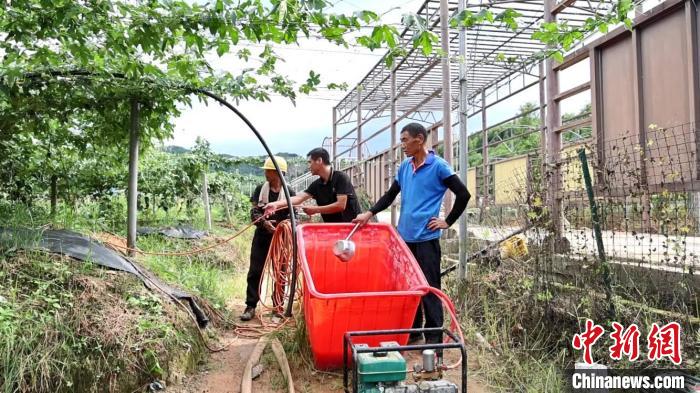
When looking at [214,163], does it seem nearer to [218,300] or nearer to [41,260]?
[218,300]

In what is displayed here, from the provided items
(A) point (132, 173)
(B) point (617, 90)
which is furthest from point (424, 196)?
(A) point (132, 173)

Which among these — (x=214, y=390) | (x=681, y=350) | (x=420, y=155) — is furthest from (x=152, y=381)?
(x=681, y=350)

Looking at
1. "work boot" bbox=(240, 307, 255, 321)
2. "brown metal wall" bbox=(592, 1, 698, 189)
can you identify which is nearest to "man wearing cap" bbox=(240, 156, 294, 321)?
"work boot" bbox=(240, 307, 255, 321)

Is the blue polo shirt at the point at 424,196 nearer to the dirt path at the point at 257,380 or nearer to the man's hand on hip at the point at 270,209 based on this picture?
the dirt path at the point at 257,380

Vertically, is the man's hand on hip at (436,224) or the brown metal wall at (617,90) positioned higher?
the brown metal wall at (617,90)

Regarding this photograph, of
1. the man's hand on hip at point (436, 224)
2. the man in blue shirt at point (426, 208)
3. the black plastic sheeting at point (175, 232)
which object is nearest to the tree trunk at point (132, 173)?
the black plastic sheeting at point (175, 232)

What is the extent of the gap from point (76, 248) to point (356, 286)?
196 centimetres

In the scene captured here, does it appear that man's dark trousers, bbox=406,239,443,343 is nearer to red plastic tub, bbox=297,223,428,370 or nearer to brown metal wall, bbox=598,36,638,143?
red plastic tub, bbox=297,223,428,370

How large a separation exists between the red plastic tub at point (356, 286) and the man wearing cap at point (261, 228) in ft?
3.34

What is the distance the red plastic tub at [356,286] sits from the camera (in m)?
2.59

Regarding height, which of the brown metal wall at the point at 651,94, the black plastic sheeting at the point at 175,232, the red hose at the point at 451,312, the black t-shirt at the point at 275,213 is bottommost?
the red hose at the point at 451,312

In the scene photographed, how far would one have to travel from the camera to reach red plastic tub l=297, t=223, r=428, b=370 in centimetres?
259

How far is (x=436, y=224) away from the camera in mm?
3191

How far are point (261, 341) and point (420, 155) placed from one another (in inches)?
71.8
